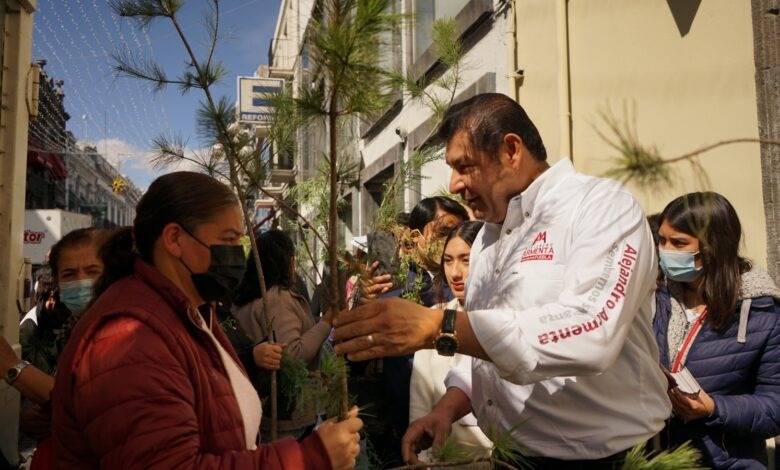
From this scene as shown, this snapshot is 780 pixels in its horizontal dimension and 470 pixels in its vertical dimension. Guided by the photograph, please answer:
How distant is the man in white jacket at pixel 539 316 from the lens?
124 centimetres

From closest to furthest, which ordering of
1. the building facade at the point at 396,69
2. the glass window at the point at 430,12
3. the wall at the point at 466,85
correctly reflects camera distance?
the building facade at the point at 396,69
the wall at the point at 466,85
the glass window at the point at 430,12

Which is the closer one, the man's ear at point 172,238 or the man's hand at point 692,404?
the man's ear at point 172,238

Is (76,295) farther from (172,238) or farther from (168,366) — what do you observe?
(168,366)

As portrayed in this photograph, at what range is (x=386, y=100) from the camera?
1368 millimetres

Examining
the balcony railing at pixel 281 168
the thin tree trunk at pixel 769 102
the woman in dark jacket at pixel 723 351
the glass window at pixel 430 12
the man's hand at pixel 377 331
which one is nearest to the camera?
the man's hand at pixel 377 331

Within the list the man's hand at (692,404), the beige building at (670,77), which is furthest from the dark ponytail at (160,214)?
the man's hand at (692,404)

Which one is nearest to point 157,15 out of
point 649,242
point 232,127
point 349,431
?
point 232,127

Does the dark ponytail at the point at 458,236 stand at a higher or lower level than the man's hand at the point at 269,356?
higher

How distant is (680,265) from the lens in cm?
251

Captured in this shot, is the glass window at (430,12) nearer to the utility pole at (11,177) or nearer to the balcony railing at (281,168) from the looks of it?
the balcony railing at (281,168)

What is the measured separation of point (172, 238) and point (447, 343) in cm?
86

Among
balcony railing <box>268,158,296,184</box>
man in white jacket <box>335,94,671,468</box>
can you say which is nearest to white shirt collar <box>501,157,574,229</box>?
man in white jacket <box>335,94,671,468</box>

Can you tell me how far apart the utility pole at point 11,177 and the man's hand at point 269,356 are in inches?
50.9

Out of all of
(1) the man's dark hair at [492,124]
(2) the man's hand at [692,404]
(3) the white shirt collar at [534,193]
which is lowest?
(2) the man's hand at [692,404]
